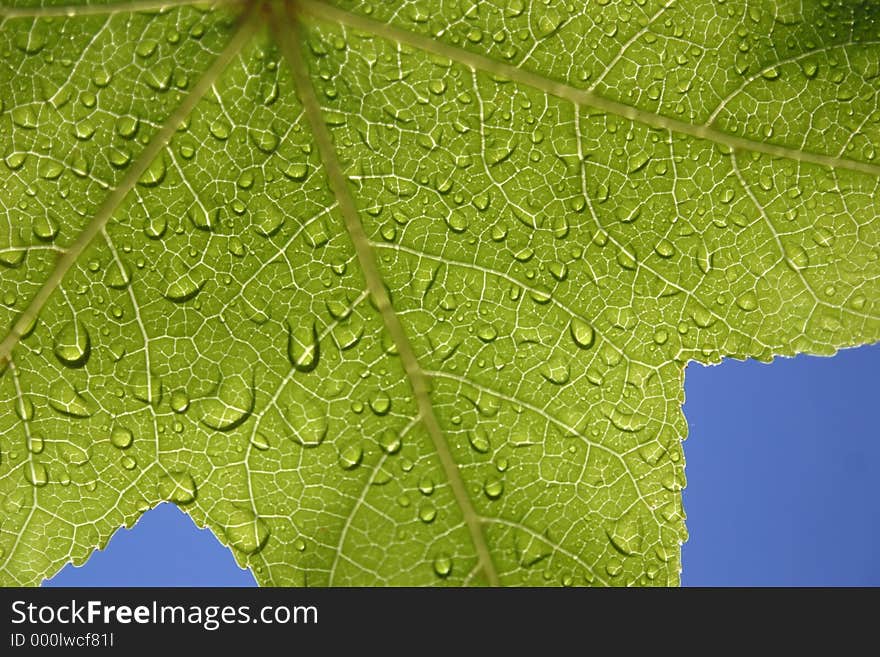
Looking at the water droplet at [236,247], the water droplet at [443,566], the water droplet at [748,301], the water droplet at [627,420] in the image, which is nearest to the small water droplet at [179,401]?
the water droplet at [236,247]

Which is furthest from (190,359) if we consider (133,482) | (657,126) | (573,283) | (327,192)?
(657,126)

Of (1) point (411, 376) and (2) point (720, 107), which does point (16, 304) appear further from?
(2) point (720, 107)

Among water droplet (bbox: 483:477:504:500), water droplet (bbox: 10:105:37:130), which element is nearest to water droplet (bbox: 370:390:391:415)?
water droplet (bbox: 483:477:504:500)

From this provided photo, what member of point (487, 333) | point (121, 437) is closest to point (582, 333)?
point (487, 333)

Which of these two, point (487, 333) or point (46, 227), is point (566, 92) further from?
point (46, 227)

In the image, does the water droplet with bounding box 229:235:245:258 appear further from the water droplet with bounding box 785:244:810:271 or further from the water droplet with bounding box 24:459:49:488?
the water droplet with bounding box 785:244:810:271

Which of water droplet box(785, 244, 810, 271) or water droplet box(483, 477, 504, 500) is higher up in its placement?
water droplet box(785, 244, 810, 271)

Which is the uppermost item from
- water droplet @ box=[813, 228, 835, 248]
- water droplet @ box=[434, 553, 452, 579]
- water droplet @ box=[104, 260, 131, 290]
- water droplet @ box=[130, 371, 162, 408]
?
water droplet @ box=[104, 260, 131, 290]

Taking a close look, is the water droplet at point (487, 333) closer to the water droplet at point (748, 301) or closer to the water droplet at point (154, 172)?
the water droplet at point (748, 301)
